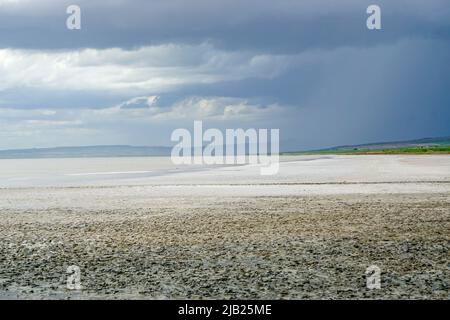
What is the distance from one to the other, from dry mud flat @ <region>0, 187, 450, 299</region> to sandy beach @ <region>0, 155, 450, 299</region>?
0.03m

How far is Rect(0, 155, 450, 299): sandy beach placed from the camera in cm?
1167

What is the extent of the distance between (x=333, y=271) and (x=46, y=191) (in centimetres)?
2638

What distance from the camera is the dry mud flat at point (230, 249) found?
11.6 metres

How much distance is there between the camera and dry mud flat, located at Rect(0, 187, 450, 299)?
11648 millimetres

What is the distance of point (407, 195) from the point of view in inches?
1136

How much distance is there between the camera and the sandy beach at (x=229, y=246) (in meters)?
11.7

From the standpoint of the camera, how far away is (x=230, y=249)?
614 inches

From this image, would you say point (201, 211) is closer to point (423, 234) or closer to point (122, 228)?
point (122, 228)

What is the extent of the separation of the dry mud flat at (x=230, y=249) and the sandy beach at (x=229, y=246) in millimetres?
32

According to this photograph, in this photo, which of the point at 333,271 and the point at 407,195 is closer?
the point at 333,271

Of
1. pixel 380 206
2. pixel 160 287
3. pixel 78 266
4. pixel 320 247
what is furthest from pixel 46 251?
pixel 380 206

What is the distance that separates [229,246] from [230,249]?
1.31 ft

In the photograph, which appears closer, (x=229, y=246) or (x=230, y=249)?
(x=230, y=249)

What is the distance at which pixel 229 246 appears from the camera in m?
16.0
